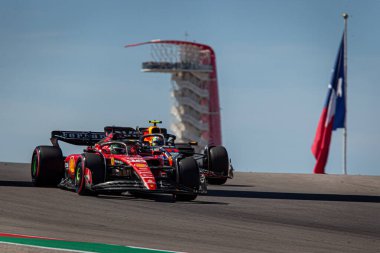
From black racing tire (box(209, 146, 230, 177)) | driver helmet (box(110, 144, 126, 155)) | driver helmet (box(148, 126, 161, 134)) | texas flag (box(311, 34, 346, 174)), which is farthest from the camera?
texas flag (box(311, 34, 346, 174))

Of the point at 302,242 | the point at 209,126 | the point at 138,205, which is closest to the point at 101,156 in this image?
the point at 138,205

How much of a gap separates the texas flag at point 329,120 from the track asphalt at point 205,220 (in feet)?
63.4

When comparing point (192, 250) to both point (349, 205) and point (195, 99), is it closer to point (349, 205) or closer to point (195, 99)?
point (349, 205)

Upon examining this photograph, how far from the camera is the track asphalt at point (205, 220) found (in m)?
11.7

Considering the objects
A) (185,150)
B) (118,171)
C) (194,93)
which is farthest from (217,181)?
(194,93)

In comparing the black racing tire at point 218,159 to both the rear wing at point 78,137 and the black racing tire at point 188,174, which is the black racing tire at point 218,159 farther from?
the black racing tire at point 188,174

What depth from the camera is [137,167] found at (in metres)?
18.7

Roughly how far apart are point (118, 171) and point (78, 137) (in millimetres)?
4265

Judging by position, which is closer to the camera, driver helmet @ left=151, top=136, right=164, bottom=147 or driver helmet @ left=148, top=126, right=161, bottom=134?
driver helmet @ left=151, top=136, right=164, bottom=147

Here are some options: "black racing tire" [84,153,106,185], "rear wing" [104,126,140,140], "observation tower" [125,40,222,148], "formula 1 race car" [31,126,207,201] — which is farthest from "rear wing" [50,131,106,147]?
"observation tower" [125,40,222,148]

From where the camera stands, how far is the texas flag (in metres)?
43.8

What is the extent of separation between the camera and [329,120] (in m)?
44.4

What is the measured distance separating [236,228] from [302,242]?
68.9 inches

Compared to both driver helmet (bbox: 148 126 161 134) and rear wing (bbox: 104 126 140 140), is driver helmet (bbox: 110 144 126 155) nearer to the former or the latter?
rear wing (bbox: 104 126 140 140)
